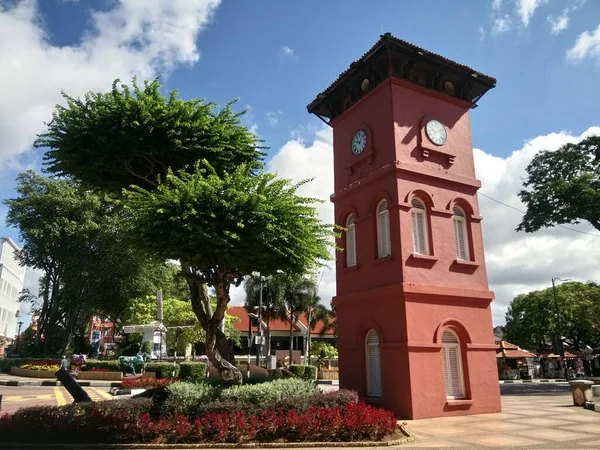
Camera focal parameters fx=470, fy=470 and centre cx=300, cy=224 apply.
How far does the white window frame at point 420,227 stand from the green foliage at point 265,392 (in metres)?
5.63

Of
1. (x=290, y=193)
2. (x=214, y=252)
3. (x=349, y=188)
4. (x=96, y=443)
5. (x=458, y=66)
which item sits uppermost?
(x=458, y=66)

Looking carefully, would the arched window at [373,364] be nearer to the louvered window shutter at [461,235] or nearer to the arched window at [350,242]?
the arched window at [350,242]

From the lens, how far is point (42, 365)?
26781 mm

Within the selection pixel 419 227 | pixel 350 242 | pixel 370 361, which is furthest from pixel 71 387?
pixel 419 227

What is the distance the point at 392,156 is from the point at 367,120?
2060 mm

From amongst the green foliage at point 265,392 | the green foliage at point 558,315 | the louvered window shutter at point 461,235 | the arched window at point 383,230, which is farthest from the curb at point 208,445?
the green foliage at point 558,315

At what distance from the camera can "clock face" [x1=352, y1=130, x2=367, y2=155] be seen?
1590 centimetres

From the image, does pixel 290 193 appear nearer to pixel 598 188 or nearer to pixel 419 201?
pixel 419 201

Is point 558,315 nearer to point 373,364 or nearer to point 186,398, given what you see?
point 373,364

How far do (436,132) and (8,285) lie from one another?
63.5 m

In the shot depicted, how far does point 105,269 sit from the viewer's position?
32.0m

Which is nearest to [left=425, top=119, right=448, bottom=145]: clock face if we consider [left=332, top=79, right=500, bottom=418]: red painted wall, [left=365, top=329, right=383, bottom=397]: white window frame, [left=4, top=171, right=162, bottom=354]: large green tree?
[left=332, top=79, right=500, bottom=418]: red painted wall

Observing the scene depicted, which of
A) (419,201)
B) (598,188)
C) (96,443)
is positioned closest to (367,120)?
(419,201)

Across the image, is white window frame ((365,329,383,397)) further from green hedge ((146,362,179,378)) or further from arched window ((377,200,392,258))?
green hedge ((146,362,179,378))
